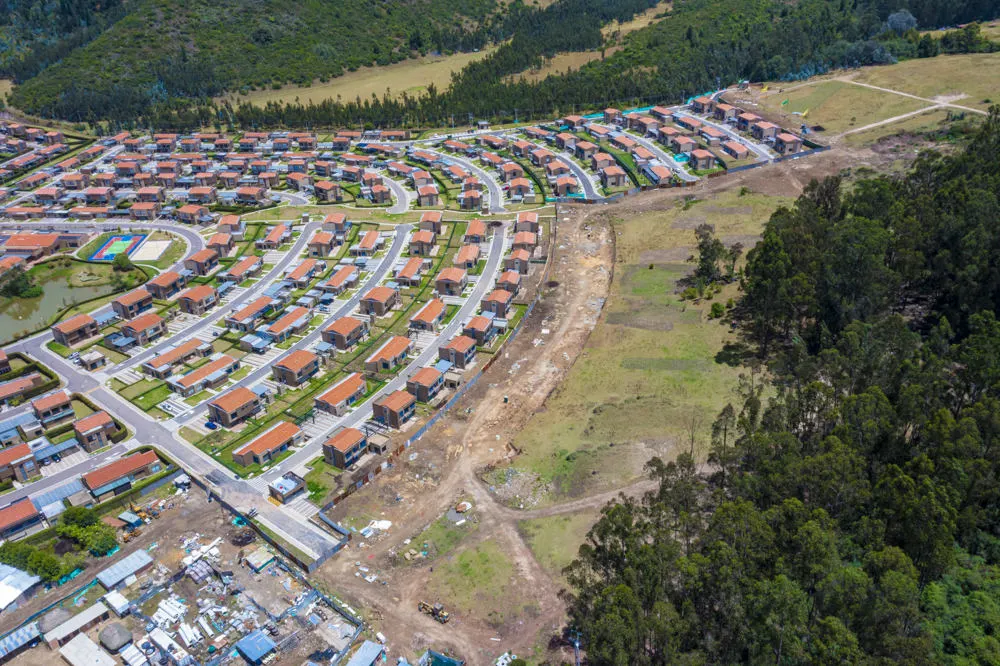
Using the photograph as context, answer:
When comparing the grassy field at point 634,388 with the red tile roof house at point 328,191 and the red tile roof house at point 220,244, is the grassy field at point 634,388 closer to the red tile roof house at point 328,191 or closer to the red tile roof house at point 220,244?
the red tile roof house at point 328,191

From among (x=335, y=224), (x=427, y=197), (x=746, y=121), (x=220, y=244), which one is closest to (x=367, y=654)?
(x=335, y=224)

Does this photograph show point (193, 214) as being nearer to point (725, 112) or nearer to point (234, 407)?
point (234, 407)

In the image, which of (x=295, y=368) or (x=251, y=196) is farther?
(x=251, y=196)

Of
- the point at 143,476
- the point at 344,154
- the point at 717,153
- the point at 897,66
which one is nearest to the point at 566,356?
the point at 143,476

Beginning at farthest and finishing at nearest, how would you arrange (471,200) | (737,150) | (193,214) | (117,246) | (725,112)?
1. (725,112)
2. (737,150)
3. (193,214)
4. (471,200)
5. (117,246)

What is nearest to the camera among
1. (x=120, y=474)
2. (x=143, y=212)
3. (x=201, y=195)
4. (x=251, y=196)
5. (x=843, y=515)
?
(x=843, y=515)

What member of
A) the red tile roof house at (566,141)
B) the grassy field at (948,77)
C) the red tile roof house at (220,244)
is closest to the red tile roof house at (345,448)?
the red tile roof house at (220,244)

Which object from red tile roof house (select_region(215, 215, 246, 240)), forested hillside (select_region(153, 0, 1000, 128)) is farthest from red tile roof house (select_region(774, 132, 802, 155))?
red tile roof house (select_region(215, 215, 246, 240))

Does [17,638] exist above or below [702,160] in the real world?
below
